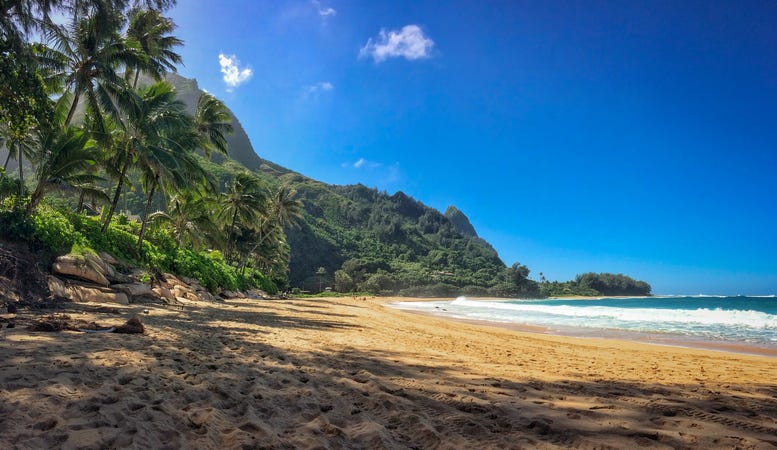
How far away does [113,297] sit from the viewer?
9703mm

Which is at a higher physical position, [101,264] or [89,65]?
[89,65]

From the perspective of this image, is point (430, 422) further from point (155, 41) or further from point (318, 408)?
point (155, 41)

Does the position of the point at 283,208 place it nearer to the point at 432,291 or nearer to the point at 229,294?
the point at 229,294

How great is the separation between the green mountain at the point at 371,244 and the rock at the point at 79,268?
46.7 meters

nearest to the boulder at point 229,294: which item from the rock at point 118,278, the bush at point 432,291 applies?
the rock at point 118,278

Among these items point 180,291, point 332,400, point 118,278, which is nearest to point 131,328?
point 332,400

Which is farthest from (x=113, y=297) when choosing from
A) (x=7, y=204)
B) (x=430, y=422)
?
(x=430, y=422)

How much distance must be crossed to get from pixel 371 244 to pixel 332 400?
9756 cm

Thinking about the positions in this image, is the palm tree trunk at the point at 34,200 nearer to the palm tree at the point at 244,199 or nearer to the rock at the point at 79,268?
the rock at the point at 79,268

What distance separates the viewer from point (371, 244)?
330 feet

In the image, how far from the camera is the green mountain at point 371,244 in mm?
78562

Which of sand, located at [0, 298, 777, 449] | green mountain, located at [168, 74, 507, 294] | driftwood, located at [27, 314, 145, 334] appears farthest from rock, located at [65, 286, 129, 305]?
green mountain, located at [168, 74, 507, 294]

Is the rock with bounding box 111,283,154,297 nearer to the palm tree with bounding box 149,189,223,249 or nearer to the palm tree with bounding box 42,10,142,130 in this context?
the palm tree with bounding box 42,10,142,130

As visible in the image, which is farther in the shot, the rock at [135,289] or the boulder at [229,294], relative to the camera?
the boulder at [229,294]
